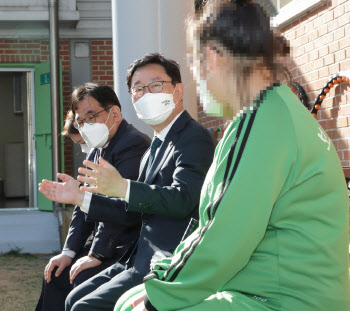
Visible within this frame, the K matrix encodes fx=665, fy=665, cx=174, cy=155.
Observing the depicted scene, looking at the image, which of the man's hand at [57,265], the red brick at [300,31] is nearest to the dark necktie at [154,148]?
the man's hand at [57,265]

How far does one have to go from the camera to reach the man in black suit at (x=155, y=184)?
2.47m

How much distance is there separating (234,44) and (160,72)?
57.2 inches

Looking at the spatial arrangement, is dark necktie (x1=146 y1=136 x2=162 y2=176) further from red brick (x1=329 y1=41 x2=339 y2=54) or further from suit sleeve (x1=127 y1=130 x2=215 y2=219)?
red brick (x1=329 y1=41 x2=339 y2=54)

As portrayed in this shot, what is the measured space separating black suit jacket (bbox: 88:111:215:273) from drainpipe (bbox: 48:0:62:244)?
281 inches

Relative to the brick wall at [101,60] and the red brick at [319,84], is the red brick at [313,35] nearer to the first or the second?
the red brick at [319,84]

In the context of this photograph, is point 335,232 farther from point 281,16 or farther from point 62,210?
point 62,210

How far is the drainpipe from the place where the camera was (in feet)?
32.6

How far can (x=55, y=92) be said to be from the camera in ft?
32.5

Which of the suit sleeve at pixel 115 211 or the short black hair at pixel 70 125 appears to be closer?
the suit sleeve at pixel 115 211

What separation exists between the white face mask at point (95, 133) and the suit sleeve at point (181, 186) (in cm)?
97

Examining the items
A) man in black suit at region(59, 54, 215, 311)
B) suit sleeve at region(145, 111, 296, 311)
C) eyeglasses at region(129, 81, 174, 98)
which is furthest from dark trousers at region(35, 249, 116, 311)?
suit sleeve at region(145, 111, 296, 311)

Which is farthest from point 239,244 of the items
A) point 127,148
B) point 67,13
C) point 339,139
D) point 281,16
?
point 67,13

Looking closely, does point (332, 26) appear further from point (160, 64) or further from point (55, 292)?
point (55, 292)

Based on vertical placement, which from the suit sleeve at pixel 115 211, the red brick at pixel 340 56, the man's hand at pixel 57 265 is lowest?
the man's hand at pixel 57 265
